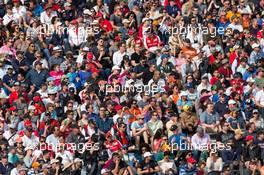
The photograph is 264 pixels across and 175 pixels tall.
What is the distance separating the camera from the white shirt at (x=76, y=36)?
169 feet

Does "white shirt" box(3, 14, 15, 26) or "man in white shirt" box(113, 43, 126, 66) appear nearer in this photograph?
"man in white shirt" box(113, 43, 126, 66)

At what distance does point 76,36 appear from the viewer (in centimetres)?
5156

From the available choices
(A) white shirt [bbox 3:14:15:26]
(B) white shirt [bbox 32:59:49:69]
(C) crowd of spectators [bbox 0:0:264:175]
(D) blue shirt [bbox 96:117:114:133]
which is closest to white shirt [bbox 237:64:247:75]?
(C) crowd of spectators [bbox 0:0:264:175]

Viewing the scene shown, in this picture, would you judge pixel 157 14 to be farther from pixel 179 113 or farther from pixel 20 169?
pixel 20 169

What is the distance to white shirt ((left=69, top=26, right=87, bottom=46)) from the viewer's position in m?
51.5

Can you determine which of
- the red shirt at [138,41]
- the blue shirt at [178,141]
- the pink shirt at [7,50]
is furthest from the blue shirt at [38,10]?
the blue shirt at [178,141]

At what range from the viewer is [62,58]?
166ft

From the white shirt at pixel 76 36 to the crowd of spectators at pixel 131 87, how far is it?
1.2 inches

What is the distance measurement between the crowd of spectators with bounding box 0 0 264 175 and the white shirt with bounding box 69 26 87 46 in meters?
0.03

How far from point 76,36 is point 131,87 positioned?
3412 mm

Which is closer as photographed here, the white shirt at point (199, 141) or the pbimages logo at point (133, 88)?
the white shirt at point (199, 141)

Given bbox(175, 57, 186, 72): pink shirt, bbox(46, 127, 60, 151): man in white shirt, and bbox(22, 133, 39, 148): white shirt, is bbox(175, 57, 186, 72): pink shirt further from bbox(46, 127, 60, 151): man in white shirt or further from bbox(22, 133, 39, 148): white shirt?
bbox(22, 133, 39, 148): white shirt

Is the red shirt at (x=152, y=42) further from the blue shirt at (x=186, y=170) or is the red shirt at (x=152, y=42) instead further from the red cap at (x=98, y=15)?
the blue shirt at (x=186, y=170)

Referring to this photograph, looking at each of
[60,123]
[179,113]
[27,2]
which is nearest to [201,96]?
[179,113]
